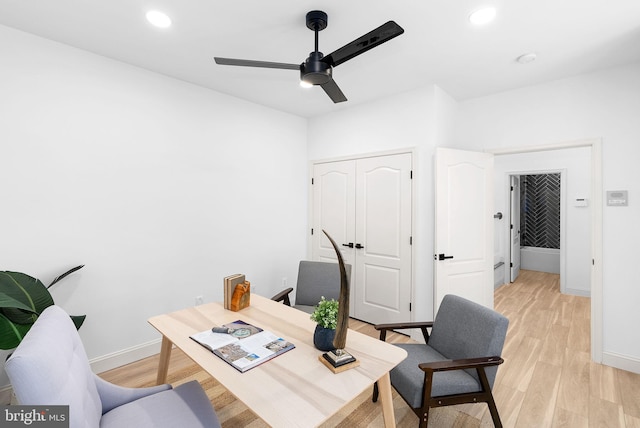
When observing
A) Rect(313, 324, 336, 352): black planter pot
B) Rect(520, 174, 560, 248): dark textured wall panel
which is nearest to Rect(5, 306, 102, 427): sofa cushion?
Rect(313, 324, 336, 352): black planter pot

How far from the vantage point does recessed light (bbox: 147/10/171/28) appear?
196 centimetres

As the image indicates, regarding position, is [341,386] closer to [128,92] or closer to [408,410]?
[408,410]

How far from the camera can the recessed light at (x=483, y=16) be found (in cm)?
189

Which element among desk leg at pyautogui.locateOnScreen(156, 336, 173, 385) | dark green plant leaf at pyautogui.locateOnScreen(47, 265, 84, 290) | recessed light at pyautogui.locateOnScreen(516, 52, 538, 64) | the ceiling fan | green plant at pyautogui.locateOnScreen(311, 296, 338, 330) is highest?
recessed light at pyautogui.locateOnScreen(516, 52, 538, 64)

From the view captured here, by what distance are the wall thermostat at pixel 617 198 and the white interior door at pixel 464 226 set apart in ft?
3.15

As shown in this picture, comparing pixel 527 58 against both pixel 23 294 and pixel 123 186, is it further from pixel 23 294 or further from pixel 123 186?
pixel 23 294

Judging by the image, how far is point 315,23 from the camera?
195cm

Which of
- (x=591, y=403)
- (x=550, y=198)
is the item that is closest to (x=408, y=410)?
(x=591, y=403)

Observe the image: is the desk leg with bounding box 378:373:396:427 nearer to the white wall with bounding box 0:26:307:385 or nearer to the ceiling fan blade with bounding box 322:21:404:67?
the ceiling fan blade with bounding box 322:21:404:67

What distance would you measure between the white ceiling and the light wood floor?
2679mm

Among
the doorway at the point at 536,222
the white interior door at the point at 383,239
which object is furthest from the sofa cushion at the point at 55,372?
the doorway at the point at 536,222

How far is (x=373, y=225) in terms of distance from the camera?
142 inches

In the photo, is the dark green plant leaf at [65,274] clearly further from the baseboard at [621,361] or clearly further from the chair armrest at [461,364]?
the baseboard at [621,361]

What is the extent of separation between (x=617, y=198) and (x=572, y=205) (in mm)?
3094
